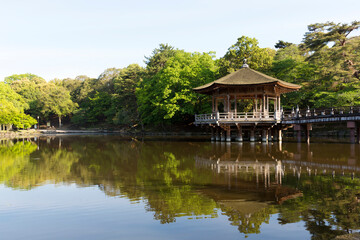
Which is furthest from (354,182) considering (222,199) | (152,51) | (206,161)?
(152,51)

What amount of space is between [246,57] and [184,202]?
3421 cm

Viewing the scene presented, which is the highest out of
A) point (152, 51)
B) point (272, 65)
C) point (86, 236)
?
point (152, 51)

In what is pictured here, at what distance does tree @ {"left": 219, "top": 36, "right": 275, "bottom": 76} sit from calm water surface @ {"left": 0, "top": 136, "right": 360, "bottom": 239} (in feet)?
85.1

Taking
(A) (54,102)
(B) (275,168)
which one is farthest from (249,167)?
(A) (54,102)

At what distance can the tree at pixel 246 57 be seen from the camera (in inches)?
1553

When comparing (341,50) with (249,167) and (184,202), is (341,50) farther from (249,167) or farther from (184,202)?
(184,202)

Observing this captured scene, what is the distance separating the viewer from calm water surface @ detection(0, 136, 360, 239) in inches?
259

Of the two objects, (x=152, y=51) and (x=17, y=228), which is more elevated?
(x=152, y=51)

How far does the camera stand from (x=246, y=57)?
132 ft

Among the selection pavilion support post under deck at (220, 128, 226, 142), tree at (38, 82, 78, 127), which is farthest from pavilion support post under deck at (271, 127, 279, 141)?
tree at (38, 82, 78, 127)

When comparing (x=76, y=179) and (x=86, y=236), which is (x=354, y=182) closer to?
(x=86, y=236)

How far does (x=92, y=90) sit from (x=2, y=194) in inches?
2907

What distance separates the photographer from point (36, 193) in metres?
10.4

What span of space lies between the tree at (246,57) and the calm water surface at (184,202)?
25.9m
